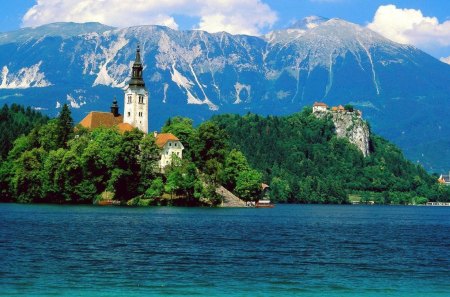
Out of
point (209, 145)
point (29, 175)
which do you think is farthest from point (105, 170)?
point (209, 145)

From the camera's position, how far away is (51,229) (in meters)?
81.9

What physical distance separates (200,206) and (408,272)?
9711 centimetres

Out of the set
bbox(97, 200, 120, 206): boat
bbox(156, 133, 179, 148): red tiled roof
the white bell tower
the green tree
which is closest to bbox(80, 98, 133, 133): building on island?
the white bell tower

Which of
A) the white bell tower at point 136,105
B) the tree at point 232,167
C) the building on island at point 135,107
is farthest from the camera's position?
the white bell tower at point 136,105

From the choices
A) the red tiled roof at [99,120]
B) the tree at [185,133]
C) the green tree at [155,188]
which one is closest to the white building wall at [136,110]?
the red tiled roof at [99,120]

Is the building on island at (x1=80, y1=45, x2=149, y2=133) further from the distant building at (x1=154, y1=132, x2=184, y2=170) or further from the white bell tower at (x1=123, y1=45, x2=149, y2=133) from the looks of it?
the distant building at (x1=154, y1=132, x2=184, y2=170)

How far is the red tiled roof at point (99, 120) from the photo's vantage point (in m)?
178

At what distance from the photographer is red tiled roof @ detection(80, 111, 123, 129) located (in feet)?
584

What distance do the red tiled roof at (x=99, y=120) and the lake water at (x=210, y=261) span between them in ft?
276

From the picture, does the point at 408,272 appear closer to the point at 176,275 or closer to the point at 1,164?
the point at 176,275

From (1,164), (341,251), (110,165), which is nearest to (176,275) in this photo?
(341,251)

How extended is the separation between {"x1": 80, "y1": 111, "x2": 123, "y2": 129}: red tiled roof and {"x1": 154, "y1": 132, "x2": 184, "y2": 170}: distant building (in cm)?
1946

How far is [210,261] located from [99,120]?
128658 millimetres

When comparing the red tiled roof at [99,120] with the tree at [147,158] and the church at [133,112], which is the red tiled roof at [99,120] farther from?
the tree at [147,158]
